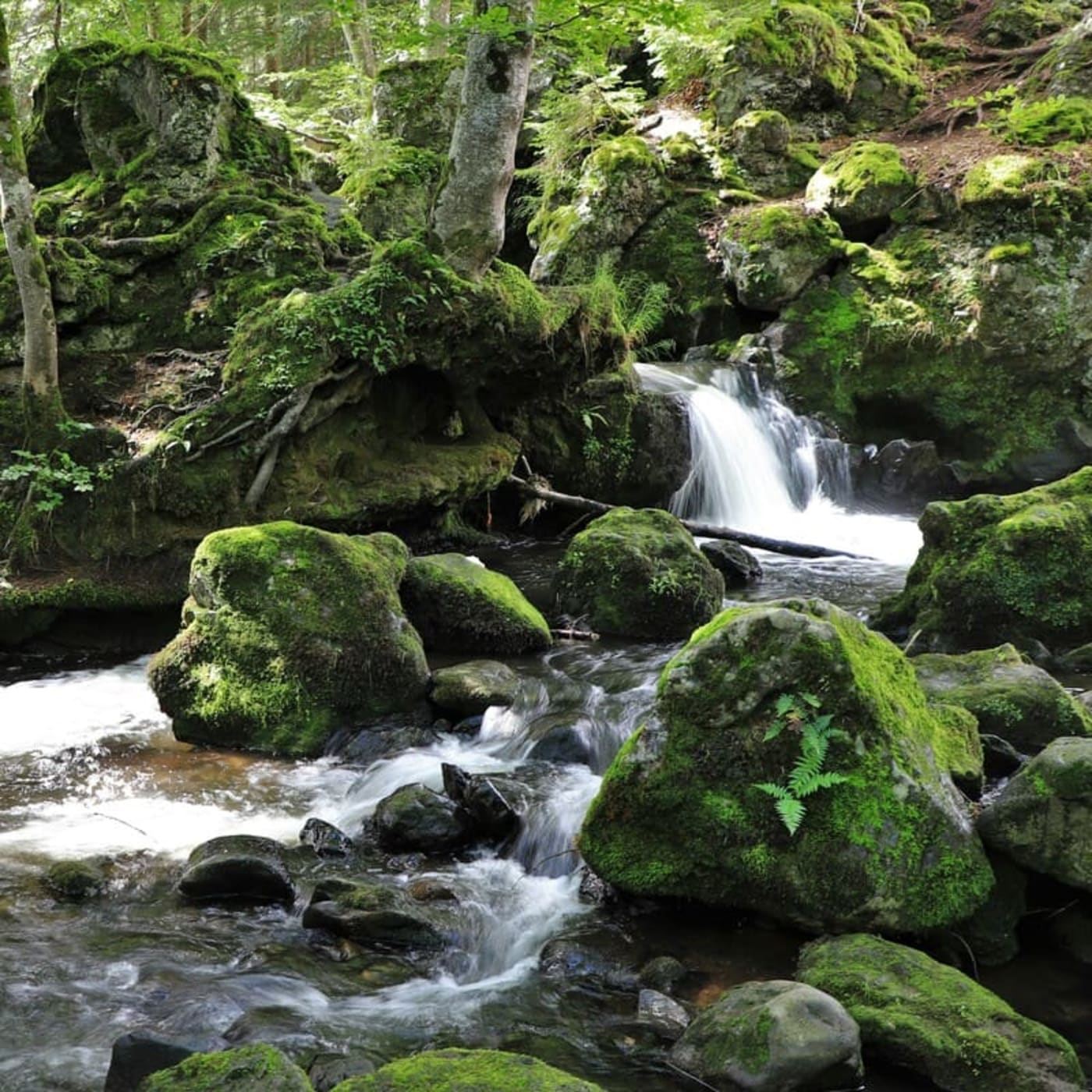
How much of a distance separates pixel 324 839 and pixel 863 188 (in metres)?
14.2

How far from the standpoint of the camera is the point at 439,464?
413 inches

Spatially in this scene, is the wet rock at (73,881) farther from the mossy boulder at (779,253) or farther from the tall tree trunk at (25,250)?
the mossy boulder at (779,253)

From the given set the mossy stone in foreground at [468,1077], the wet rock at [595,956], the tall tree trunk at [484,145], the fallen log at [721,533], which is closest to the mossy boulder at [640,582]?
the fallen log at [721,533]

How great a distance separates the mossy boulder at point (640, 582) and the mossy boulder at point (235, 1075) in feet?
19.4

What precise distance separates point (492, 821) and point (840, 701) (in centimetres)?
209

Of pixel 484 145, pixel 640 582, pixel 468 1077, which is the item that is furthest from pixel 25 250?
pixel 468 1077

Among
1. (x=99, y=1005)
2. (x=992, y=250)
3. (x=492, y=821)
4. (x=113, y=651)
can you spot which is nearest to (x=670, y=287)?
(x=992, y=250)

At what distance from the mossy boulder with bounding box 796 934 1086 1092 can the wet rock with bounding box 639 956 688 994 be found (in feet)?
1.76

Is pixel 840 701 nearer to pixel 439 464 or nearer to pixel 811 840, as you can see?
pixel 811 840

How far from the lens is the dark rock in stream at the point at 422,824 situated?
5383 millimetres

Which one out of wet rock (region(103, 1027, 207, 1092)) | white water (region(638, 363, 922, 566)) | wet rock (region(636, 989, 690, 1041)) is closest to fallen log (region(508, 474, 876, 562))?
white water (region(638, 363, 922, 566))

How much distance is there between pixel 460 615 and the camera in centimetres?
816

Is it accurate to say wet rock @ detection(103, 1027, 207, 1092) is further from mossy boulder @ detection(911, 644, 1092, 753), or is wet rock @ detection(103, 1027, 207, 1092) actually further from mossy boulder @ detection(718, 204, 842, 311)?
mossy boulder @ detection(718, 204, 842, 311)

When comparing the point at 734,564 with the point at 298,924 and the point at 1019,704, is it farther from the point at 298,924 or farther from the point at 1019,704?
the point at 298,924
